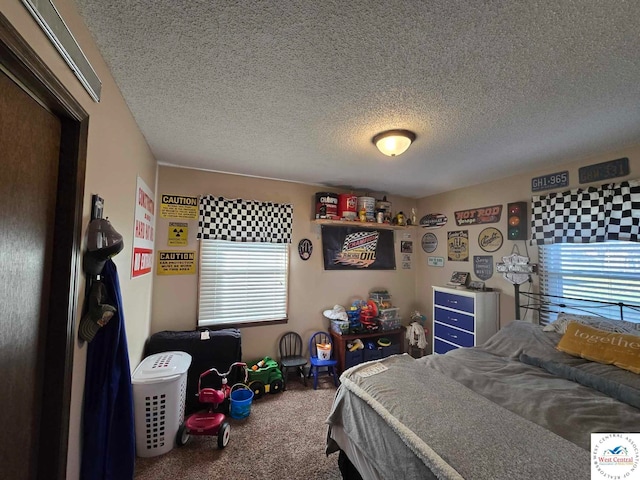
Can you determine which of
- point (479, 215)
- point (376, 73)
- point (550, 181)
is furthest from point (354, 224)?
point (376, 73)

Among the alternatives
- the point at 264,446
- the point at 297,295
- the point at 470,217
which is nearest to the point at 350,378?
the point at 264,446

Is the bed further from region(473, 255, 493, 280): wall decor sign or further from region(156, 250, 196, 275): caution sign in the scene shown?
region(156, 250, 196, 275): caution sign

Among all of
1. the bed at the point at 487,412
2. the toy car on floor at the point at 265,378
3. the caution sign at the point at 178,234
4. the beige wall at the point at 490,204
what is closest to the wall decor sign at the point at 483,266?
the beige wall at the point at 490,204

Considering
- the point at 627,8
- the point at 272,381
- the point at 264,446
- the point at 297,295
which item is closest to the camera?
the point at 627,8

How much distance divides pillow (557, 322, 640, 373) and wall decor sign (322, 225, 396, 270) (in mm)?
2165

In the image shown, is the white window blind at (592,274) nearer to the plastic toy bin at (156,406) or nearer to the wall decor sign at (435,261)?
the wall decor sign at (435,261)

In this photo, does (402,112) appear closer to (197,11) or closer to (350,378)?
(197,11)

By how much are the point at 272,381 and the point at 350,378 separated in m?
1.46

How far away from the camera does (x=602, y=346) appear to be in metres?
1.79

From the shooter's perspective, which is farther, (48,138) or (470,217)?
(470,217)

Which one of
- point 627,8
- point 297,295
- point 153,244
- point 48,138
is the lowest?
point 297,295

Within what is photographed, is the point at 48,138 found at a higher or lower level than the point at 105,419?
higher

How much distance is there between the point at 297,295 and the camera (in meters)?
3.37

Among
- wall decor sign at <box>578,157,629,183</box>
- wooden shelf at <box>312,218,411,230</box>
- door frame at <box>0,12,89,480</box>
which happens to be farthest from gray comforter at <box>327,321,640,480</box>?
wooden shelf at <box>312,218,411,230</box>
